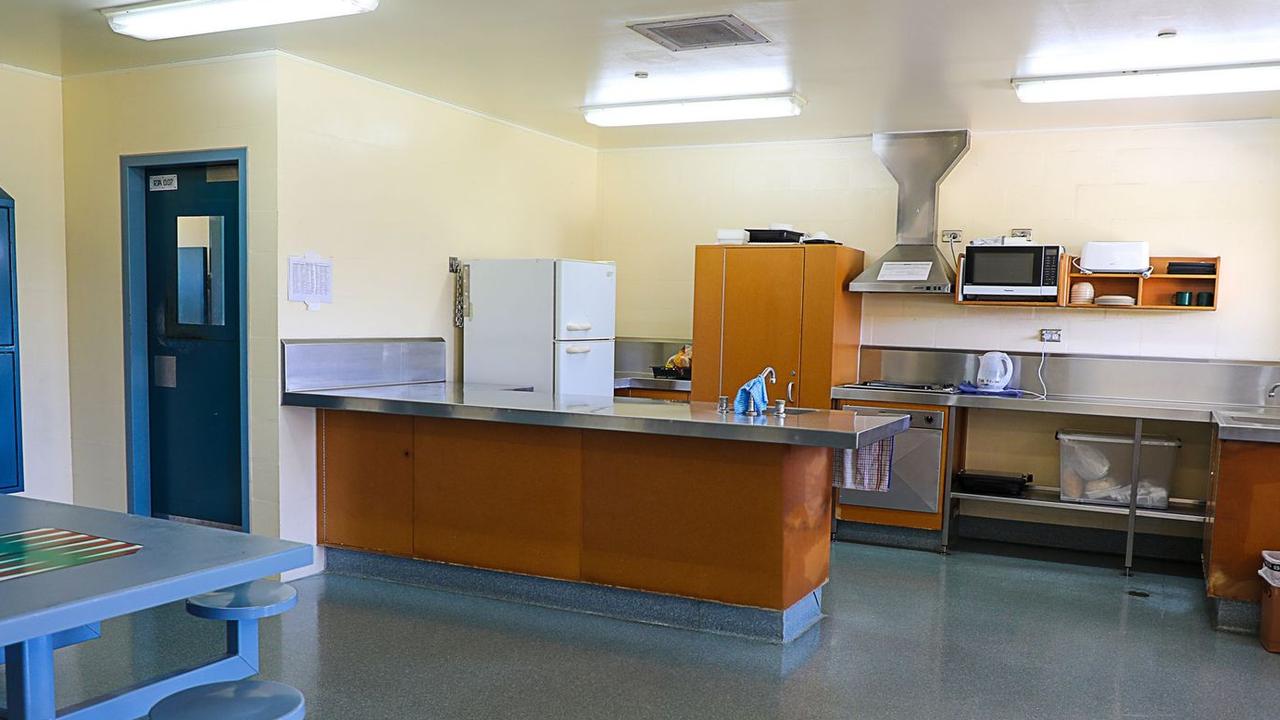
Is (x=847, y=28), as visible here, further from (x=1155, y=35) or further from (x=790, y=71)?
(x=1155, y=35)

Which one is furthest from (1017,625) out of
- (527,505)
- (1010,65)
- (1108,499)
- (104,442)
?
(104,442)

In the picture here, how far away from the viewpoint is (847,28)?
414 cm

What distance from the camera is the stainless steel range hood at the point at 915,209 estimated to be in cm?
622

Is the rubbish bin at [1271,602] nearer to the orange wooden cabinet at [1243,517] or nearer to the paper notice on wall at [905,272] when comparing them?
the orange wooden cabinet at [1243,517]

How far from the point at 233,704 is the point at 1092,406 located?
16.4 ft

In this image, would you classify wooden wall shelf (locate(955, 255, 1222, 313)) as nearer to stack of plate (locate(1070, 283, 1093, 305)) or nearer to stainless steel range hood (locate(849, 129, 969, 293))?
stack of plate (locate(1070, 283, 1093, 305))

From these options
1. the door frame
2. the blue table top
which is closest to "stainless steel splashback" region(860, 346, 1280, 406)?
the door frame

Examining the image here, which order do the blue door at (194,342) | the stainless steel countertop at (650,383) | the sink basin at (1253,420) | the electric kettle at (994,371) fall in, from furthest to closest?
1. the stainless steel countertop at (650,383)
2. the electric kettle at (994,371)
3. the blue door at (194,342)
4. the sink basin at (1253,420)

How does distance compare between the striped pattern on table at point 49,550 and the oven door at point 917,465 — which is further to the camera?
the oven door at point 917,465

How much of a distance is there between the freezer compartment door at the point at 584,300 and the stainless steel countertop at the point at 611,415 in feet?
2.45

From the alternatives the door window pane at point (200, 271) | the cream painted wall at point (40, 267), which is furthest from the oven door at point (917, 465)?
the cream painted wall at point (40, 267)

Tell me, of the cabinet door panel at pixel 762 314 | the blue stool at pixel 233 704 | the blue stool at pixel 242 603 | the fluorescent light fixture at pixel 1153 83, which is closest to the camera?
the blue stool at pixel 233 704

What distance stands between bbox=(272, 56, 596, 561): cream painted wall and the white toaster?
11.8ft

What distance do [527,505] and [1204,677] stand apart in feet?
9.73
